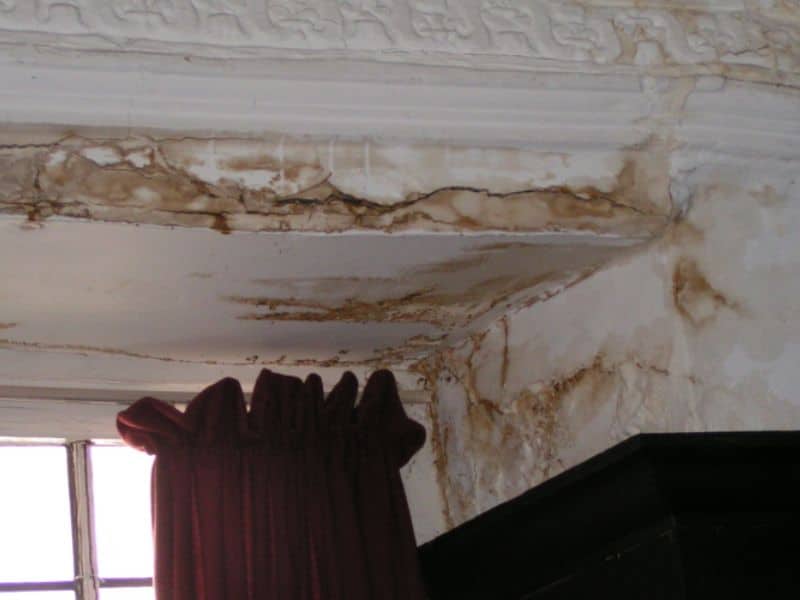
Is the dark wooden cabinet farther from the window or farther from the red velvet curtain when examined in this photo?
the window

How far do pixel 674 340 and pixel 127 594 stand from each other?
90 centimetres

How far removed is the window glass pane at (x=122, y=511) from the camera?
2211mm

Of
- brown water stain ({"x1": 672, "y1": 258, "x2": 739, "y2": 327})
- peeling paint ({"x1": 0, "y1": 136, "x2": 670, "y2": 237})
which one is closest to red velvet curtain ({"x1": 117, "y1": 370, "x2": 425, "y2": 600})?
peeling paint ({"x1": 0, "y1": 136, "x2": 670, "y2": 237})

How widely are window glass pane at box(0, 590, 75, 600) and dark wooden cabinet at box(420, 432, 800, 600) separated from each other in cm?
75

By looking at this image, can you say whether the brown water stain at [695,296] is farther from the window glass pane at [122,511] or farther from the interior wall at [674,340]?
the window glass pane at [122,511]

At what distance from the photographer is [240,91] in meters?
1.91

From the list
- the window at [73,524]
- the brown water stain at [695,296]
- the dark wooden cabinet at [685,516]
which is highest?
the brown water stain at [695,296]

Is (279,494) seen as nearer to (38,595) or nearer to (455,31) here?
(38,595)

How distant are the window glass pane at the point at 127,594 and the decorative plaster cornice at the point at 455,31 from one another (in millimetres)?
825

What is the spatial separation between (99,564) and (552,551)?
2.37 ft

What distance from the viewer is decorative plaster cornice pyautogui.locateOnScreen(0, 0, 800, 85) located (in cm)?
189

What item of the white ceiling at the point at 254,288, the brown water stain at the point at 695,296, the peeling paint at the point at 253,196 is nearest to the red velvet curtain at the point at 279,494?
the white ceiling at the point at 254,288

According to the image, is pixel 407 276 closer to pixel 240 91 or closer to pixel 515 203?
pixel 515 203

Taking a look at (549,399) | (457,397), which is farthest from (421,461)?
(549,399)
